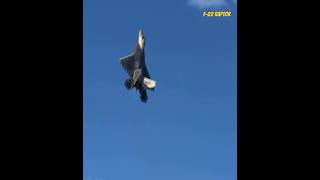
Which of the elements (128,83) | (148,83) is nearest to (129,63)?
(128,83)

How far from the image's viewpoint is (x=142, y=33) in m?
16.3

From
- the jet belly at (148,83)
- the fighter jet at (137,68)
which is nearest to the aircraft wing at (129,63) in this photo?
the fighter jet at (137,68)

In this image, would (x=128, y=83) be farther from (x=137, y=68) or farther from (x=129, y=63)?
(x=129, y=63)

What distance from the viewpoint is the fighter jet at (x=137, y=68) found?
1648 cm

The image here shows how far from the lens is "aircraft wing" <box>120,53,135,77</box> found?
16.8 metres

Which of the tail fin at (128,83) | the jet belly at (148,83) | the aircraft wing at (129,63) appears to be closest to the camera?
the jet belly at (148,83)

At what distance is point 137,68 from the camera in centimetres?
1684

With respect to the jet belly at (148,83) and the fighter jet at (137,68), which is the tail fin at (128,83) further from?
the jet belly at (148,83)

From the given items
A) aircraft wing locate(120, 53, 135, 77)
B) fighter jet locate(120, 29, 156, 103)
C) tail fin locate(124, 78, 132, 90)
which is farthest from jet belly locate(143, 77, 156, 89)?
aircraft wing locate(120, 53, 135, 77)

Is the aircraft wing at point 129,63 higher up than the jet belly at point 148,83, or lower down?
higher up

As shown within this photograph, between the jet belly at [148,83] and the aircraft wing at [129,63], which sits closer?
the jet belly at [148,83]

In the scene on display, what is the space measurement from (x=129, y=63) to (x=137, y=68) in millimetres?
326

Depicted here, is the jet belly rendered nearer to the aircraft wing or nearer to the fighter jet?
the fighter jet
